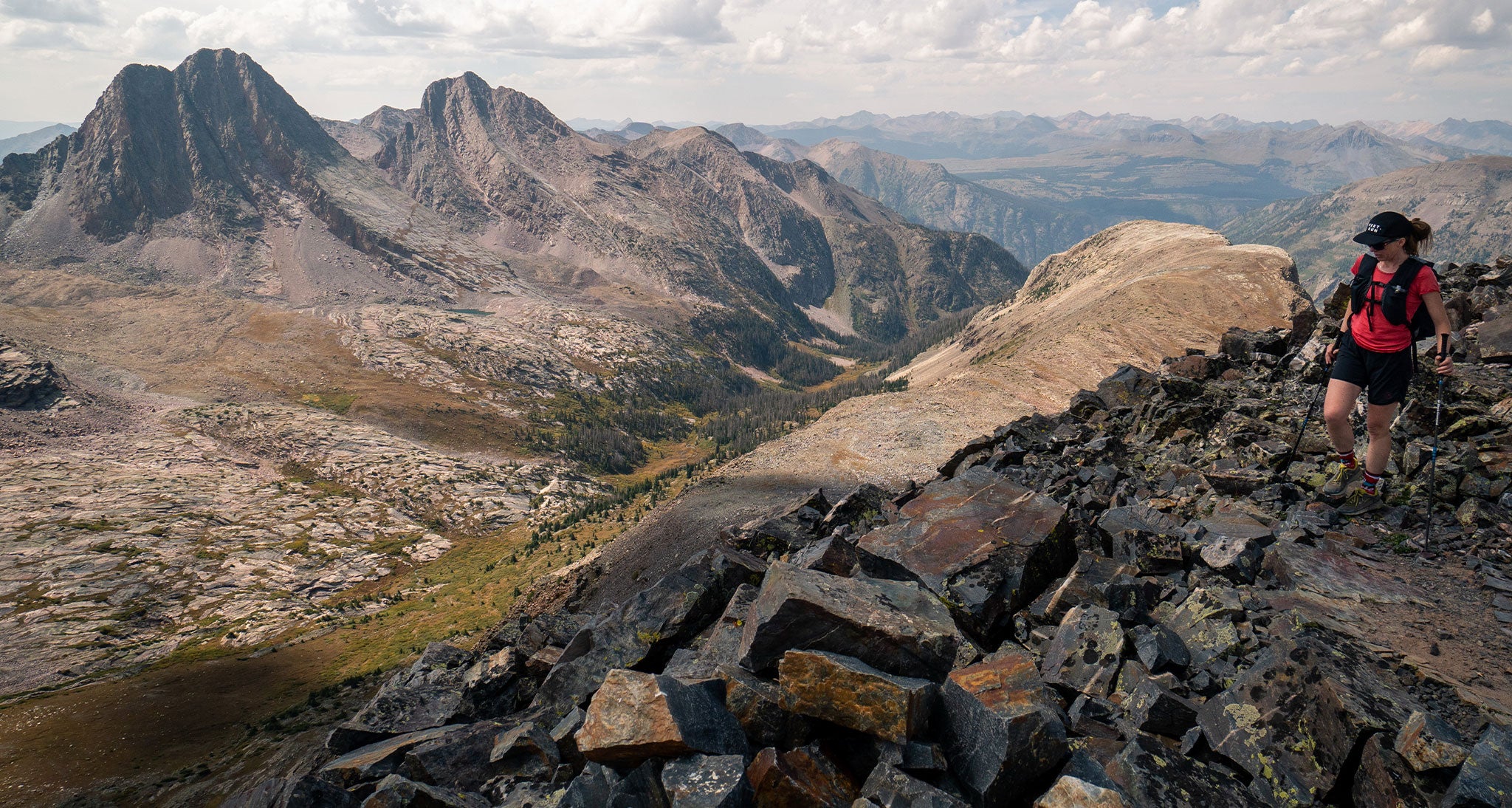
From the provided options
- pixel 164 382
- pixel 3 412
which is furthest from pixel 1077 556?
pixel 164 382

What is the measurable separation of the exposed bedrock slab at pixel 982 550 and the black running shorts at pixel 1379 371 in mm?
6842

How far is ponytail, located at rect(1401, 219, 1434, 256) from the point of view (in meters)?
13.6

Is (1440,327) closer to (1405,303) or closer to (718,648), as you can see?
(1405,303)

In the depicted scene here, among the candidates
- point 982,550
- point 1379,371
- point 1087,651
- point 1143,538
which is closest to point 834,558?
point 982,550

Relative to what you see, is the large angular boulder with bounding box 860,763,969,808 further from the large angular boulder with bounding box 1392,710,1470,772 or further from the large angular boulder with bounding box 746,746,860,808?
the large angular boulder with bounding box 1392,710,1470,772

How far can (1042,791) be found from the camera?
8719 millimetres

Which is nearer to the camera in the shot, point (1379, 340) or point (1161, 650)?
point (1161, 650)

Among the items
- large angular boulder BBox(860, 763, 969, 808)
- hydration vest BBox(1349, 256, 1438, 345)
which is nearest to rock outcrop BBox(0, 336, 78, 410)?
large angular boulder BBox(860, 763, 969, 808)

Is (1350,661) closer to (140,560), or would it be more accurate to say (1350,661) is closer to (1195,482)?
(1195,482)

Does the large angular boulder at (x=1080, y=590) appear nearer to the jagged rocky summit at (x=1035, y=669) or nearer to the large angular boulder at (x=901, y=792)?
the jagged rocky summit at (x=1035, y=669)

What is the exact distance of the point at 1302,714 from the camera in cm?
909

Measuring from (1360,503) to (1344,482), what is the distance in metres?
1.08

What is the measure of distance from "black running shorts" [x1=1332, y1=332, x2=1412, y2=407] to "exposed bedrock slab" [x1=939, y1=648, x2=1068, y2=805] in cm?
1098

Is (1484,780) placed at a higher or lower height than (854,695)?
higher
